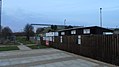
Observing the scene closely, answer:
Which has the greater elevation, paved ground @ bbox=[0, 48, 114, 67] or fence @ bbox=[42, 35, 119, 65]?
fence @ bbox=[42, 35, 119, 65]

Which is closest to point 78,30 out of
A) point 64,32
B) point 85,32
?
point 85,32

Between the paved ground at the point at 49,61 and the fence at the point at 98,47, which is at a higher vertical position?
the fence at the point at 98,47

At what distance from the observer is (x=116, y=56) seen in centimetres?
1602

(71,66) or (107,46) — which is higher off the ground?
(107,46)

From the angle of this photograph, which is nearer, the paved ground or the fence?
the fence

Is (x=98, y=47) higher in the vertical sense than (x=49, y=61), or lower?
higher

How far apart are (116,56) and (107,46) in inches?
57.6

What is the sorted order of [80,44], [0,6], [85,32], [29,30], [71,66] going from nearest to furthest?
[71,66]
[80,44]
[85,32]
[0,6]
[29,30]

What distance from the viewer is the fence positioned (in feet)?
53.7

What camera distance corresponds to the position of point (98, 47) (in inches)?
743

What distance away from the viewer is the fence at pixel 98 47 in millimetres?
16375

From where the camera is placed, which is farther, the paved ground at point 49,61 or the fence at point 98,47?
the paved ground at point 49,61

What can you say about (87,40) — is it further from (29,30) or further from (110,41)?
(29,30)

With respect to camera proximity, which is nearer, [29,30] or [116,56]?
[116,56]
